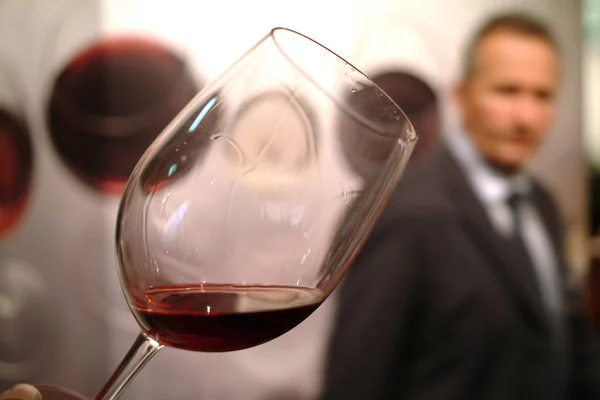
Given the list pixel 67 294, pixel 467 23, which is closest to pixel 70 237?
pixel 67 294

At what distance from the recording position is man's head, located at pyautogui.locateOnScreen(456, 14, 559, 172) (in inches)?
61.7

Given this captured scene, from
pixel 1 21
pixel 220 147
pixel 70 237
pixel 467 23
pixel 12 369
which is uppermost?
pixel 1 21

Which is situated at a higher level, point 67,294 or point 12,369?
point 67,294

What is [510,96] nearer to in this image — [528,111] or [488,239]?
[528,111]

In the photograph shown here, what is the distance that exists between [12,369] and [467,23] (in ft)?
4.75

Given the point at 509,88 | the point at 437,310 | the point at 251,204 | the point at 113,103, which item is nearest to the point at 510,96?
the point at 509,88

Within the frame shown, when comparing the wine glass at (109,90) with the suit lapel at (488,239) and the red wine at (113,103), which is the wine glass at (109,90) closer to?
the red wine at (113,103)

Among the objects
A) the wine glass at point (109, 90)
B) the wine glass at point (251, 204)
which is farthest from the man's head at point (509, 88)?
the wine glass at point (251, 204)

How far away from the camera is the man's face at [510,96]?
157 cm

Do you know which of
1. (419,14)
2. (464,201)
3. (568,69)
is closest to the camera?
(464,201)

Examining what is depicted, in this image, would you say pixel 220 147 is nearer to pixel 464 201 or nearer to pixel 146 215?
pixel 146 215

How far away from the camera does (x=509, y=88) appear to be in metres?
1.58

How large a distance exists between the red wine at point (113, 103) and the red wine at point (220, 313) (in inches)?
48.2

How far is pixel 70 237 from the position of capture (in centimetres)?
154
